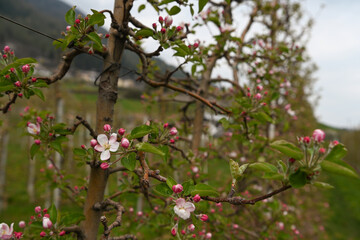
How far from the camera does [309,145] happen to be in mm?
884

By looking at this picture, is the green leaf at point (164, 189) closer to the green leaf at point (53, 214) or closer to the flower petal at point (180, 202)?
the flower petal at point (180, 202)

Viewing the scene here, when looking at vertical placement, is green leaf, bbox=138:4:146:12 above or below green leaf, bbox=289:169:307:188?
above

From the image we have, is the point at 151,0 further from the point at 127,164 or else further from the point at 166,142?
the point at 127,164

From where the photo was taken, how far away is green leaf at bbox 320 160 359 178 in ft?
2.51

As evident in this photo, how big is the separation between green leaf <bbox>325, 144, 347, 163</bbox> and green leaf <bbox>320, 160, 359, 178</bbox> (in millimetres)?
23

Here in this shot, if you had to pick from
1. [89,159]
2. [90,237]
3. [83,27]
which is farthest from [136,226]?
[83,27]

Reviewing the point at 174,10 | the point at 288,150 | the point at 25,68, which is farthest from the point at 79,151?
the point at 288,150

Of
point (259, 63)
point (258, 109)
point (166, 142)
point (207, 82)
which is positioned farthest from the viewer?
point (207, 82)

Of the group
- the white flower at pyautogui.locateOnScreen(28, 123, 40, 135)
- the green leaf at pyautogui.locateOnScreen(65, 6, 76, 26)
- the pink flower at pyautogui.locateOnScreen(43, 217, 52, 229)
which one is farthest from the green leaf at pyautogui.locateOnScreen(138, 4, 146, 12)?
the pink flower at pyautogui.locateOnScreen(43, 217, 52, 229)

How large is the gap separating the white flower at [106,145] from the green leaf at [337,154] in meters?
0.81

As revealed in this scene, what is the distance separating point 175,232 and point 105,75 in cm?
100

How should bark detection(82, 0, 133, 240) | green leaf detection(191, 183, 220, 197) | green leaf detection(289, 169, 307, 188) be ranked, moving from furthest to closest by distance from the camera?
bark detection(82, 0, 133, 240)
green leaf detection(191, 183, 220, 197)
green leaf detection(289, 169, 307, 188)

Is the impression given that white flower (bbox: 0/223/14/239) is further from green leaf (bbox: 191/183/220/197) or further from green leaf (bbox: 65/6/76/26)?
green leaf (bbox: 65/6/76/26)

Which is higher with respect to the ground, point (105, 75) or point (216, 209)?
point (105, 75)
